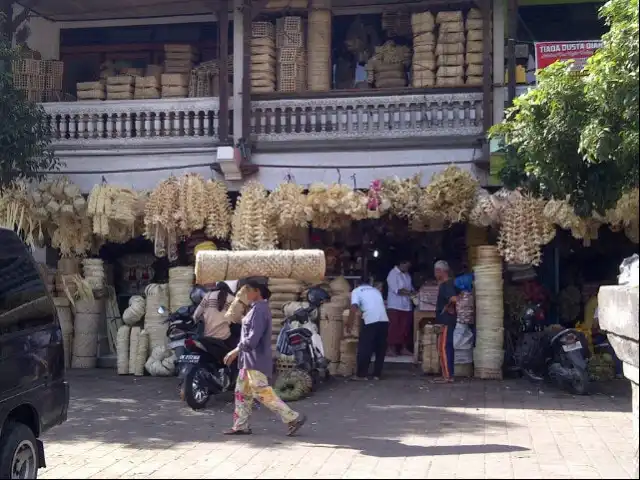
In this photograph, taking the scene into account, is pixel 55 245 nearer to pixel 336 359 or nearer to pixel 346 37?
pixel 336 359

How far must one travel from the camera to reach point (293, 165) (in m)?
→ 13.4

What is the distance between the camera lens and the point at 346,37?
1518 centimetres

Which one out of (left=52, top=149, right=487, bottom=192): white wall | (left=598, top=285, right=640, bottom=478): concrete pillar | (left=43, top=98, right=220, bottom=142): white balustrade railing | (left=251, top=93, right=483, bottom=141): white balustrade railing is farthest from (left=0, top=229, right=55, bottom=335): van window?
(left=43, top=98, right=220, bottom=142): white balustrade railing

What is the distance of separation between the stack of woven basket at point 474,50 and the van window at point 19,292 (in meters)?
Answer: 8.20

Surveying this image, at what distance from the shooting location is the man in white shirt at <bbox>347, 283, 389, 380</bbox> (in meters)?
12.4

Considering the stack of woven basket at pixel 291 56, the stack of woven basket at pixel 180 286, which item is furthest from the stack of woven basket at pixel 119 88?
the stack of woven basket at pixel 180 286

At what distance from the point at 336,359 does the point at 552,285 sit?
13.4ft

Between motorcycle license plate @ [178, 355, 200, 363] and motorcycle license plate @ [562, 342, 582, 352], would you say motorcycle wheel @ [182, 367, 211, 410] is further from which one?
motorcycle license plate @ [562, 342, 582, 352]

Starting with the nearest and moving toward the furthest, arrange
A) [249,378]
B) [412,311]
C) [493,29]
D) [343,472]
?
[343,472], [249,378], [493,29], [412,311]

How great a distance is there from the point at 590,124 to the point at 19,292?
474cm

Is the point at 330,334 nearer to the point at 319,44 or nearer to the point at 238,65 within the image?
the point at 238,65

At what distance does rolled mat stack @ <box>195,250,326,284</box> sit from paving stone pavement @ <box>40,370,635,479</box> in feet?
5.29

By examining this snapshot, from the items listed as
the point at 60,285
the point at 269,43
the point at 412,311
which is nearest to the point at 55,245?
the point at 60,285

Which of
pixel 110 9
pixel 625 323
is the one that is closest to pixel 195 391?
pixel 625 323
